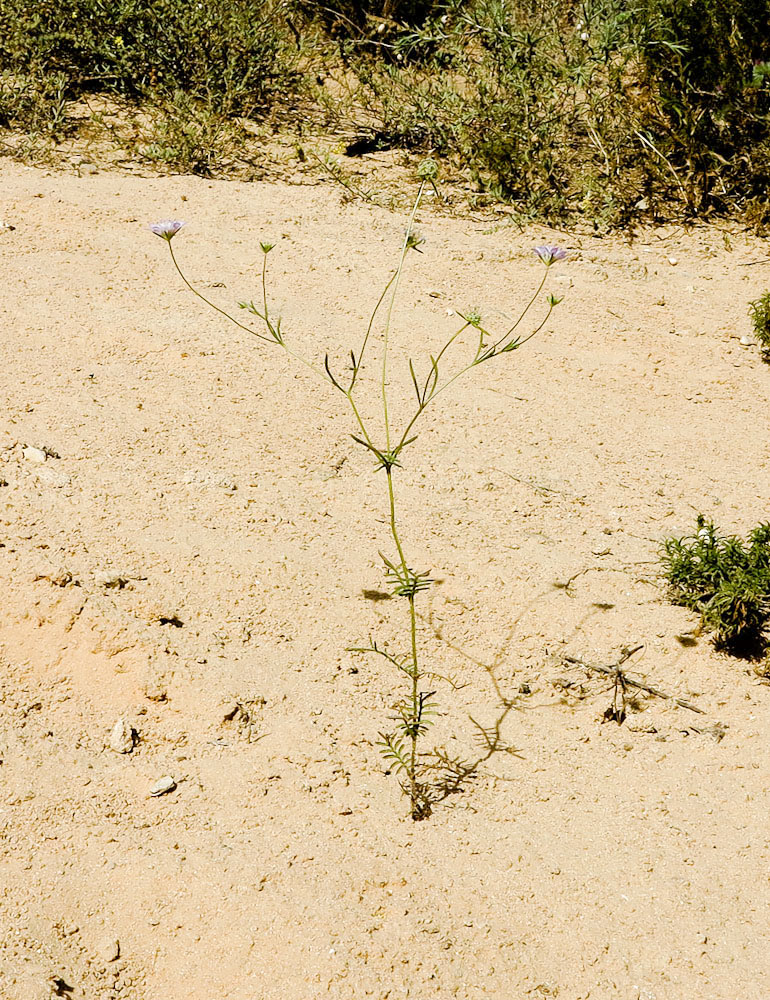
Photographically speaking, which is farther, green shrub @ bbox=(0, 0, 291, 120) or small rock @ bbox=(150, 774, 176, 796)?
green shrub @ bbox=(0, 0, 291, 120)

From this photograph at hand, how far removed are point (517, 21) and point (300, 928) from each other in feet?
17.8

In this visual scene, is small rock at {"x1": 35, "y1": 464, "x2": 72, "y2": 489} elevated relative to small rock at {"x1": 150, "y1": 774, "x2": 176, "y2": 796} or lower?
elevated

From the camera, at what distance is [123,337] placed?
382 centimetres

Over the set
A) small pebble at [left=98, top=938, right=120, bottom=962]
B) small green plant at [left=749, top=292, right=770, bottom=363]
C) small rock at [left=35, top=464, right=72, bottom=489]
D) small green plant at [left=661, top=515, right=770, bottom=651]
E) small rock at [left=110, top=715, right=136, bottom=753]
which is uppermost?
small green plant at [left=749, top=292, right=770, bottom=363]

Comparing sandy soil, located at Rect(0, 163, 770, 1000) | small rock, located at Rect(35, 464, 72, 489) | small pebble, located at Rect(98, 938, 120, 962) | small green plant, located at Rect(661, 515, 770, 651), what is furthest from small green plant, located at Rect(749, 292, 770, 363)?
small pebble, located at Rect(98, 938, 120, 962)

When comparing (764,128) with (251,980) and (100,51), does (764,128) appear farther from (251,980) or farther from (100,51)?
(251,980)

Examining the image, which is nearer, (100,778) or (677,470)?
(100,778)

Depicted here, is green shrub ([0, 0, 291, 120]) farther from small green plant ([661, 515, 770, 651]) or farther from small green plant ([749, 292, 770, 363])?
small green plant ([661, 515, 770, 651])

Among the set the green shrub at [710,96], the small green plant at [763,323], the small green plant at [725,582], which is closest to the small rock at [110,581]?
the small green plant at [725,582]

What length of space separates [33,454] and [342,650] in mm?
1154

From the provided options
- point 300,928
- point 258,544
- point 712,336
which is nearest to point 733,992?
point 300,928

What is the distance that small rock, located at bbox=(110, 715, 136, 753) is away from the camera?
2.42 metres

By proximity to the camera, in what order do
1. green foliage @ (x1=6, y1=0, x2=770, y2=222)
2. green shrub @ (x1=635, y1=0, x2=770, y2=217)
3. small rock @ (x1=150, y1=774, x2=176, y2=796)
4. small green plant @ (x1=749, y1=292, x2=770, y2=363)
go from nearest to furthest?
small rock @ (x1=150, y1=774, x2=176, y2=796)
small green plant @ (x1=749, y1=292, x2=770, y2=363)
green shrub @ (x1=635, y1=0, x2=770, y2=217)
green foliage @ (x1=6, y1=0, x2=770, y2=222)

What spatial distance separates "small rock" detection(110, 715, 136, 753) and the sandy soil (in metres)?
0.03
